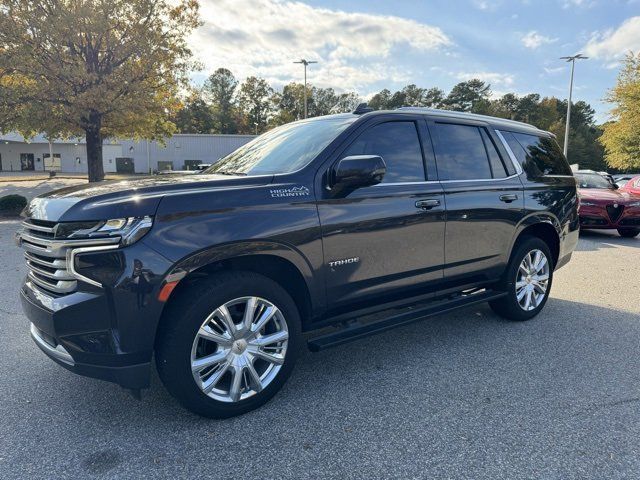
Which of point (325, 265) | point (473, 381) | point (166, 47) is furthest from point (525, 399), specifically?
point (166, 47)

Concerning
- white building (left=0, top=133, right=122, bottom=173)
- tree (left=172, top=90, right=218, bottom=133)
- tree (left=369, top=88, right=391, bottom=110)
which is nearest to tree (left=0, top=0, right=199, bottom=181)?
white building (left=0, top=133, right=122, bottom=173)

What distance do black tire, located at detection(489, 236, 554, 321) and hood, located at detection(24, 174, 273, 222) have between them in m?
2.81

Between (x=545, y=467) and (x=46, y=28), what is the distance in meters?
17.9

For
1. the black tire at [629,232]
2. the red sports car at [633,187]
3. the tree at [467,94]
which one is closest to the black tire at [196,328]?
the black tire at [629,232]

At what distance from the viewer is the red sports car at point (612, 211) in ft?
34.3

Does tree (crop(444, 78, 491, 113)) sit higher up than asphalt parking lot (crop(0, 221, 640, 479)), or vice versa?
tree (crop(444, 78, 491, 113))

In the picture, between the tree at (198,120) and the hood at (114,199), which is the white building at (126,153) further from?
the hood at (114,199)

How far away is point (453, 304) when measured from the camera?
3.93 m

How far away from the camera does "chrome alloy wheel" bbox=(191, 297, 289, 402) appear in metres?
2.68

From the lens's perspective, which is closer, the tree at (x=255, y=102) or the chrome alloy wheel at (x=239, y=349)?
the chrome alloy wheel at (x=239, y=349)

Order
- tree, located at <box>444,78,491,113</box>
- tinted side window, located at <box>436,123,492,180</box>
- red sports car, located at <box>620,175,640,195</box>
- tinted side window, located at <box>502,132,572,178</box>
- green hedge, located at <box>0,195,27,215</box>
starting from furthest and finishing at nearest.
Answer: tree, located at <box>444,78,491,113</box>, green hedge, located at <box>0,195,27,215</box>, red sports car, located at <box>620,175,640,195</box>, tinted side window, located at <box>502,132,572,178</box>, tinted side window, located at <box>436,123,492,180</box>

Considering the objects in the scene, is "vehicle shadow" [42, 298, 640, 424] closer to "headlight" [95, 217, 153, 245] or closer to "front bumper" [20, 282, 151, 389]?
"front bumper" [20, 282, 151, 389]

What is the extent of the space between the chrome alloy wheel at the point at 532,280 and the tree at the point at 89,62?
Result: 50.3ft

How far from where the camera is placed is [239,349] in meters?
2.79
